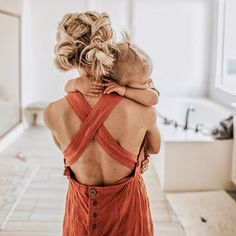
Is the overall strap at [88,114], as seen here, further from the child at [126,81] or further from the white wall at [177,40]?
the white wall at [177,40]

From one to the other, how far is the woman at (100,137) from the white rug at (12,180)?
1.51 m

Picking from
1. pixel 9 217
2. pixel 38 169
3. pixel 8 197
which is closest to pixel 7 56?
pixel 38 169

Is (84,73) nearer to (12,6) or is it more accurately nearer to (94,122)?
(94,122)

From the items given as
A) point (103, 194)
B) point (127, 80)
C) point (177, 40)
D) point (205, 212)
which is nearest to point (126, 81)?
point (127, 80)

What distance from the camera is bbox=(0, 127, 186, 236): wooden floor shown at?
2.57m

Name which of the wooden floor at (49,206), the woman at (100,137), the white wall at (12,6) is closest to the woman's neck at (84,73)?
the woman at (100,137)

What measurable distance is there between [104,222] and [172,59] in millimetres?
4625

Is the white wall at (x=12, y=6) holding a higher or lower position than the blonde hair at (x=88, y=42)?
higher

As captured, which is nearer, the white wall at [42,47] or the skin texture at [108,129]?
the skin texture at [108,129]

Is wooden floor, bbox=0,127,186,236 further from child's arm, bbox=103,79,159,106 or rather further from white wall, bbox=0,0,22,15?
white wall, bbox=0,0,22,15

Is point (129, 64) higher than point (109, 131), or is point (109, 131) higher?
point (129, 64)

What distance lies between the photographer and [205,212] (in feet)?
9.32

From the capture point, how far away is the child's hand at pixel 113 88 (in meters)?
1.21

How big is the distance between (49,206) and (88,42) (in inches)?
79.3
